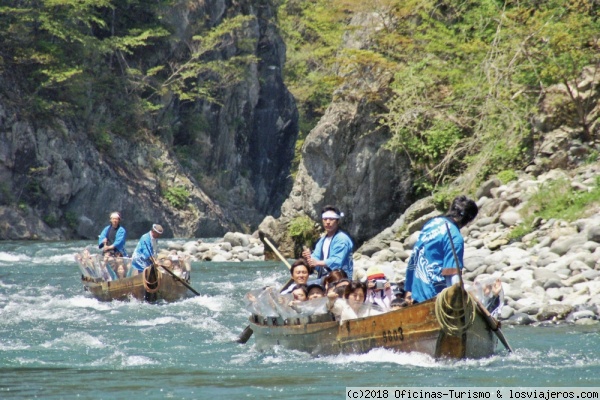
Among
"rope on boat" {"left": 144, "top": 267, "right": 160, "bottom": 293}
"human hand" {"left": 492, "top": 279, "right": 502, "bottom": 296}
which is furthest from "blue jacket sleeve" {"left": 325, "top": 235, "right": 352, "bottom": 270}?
"rope on boat" {"left": 144, "top": 267, "right": 160, "bottom": 293}

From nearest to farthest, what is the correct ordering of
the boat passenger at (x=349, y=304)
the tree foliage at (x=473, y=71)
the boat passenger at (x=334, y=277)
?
1. the boat passenger at (x=349, y=304)
2. the boat passenger at (x=334, y=277)
3. the tree foliage at (x=473, y=71)

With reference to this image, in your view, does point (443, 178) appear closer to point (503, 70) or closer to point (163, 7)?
point (503, 70)

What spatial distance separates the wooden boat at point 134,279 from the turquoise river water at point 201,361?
46 cm

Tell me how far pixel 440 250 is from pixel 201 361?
2.90 meters

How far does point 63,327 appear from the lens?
12672mm

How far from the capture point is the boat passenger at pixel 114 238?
1706 cm

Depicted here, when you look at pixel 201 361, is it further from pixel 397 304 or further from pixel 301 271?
pixel 397 304

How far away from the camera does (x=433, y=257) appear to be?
28.1ft

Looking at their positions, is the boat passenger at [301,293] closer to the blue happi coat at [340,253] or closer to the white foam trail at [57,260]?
the blue happi coat at [340,253]

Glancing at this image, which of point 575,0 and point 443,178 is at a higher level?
point 575,0

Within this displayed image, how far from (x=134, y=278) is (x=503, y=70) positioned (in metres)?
8.38

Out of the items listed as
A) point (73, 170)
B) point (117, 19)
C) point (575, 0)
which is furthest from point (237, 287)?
point (117, 19)

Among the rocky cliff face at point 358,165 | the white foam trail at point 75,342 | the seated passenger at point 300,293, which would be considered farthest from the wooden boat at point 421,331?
the rocky cliff face at point 358,165

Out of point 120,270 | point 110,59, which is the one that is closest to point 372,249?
point 120,270
